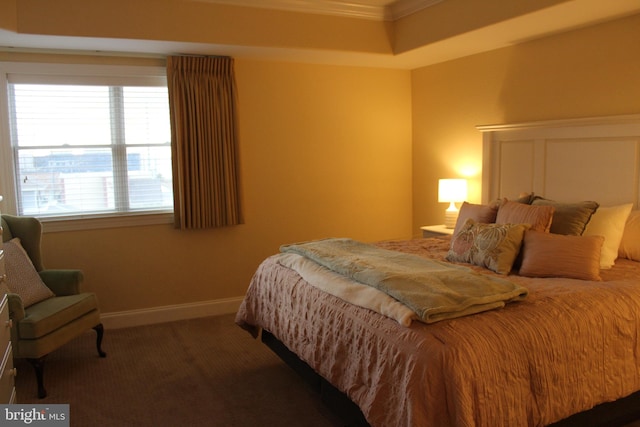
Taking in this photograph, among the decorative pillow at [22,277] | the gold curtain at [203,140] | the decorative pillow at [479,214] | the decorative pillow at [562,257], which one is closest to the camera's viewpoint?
the decorative pillow at [562,257]

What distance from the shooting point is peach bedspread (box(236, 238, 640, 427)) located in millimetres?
2117

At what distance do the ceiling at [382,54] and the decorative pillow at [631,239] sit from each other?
132cm

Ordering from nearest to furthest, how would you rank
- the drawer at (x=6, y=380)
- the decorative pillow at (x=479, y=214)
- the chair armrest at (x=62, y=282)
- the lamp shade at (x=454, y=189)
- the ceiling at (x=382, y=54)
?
the drawer at (x=6, y=380) → the ceiling at (x=382, y=54) → the decorative pillow at (x=479, y=214) → the chair armrest at (x=62, y=282) → the lamp shade at (x=454, y=189)

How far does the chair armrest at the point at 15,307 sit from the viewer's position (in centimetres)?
330

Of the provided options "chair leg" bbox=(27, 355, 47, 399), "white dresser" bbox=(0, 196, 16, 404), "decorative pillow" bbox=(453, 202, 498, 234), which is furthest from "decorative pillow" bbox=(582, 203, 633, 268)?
"chair leg" bbox=(27, 355, 47, 399)

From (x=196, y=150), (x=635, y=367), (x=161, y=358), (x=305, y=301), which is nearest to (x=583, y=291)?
(x=635, y=367)

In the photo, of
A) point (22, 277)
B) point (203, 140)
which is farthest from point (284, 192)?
point (22, 277)

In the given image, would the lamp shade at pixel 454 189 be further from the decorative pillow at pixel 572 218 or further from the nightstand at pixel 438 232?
the decorative pillow at pixel 572 218

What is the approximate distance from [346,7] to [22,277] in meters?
3.24

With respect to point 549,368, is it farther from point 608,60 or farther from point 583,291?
point 608,60

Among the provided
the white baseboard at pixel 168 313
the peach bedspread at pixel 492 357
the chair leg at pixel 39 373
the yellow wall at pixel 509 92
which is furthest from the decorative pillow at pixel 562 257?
the chair leg at pixel 39 373

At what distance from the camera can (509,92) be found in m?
4.48

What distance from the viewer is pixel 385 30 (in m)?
4.83

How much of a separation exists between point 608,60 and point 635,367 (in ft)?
7.03
